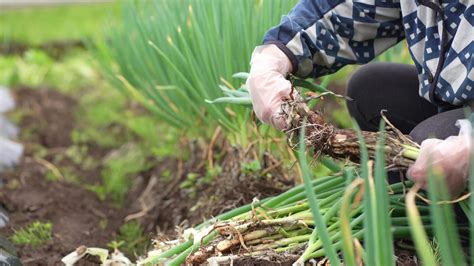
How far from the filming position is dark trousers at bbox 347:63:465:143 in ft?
6.64

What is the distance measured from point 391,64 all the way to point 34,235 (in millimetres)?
1042

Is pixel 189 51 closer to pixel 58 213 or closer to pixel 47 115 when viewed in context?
pixel 58 213

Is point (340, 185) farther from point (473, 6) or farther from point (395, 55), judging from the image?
point (395, 55)

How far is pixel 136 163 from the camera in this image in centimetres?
321

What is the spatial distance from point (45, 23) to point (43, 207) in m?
3.53

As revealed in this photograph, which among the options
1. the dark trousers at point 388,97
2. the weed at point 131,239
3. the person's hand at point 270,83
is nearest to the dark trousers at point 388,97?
the dark trousers at point 388,97

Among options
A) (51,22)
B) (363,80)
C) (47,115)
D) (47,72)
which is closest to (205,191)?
(363,80)

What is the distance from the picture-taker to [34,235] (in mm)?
2297

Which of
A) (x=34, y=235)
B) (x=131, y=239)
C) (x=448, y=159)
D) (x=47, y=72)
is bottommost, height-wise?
(x=47, y=72)

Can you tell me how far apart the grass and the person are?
80cm

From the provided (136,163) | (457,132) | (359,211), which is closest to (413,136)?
(457,132)

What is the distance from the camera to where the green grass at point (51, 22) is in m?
5.32

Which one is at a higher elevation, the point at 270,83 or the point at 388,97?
the point at 270,83

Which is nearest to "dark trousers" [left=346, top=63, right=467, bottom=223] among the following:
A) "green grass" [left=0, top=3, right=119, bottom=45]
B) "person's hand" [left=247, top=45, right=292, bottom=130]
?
"person's hand" [left=247, top=45, right=292, bottom=130]
